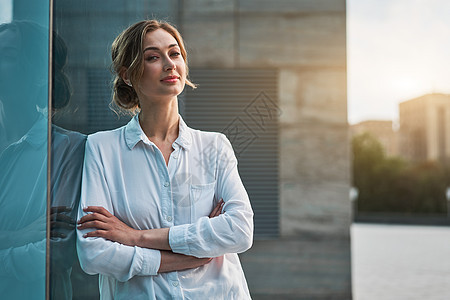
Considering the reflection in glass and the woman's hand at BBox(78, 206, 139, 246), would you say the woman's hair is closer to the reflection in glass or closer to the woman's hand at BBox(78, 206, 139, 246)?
the reflection in glass

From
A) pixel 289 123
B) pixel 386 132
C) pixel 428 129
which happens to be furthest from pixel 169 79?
pixel 386 132

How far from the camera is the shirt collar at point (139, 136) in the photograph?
1810 mm

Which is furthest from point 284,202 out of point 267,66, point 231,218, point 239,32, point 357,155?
point 357,155

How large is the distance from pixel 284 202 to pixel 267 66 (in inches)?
52.5

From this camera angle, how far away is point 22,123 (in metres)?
1.58

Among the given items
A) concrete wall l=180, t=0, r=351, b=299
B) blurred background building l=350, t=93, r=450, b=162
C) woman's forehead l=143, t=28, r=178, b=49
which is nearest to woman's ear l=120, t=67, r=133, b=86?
woman's forehead l=143, t=28, r=178, b=49

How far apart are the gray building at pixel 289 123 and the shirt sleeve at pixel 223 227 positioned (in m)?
3.43

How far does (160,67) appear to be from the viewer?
5.85 ft

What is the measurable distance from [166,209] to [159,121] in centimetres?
31

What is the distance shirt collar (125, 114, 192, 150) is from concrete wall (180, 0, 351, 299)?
359cm

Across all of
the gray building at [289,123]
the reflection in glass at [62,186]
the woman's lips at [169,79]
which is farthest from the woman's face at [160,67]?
the gray building at [289,123]

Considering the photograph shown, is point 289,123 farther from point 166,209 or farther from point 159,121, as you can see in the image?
point 166,209

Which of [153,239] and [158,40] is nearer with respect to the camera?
[153,239]

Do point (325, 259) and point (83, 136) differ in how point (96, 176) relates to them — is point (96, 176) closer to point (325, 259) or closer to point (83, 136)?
point (83, 136)
